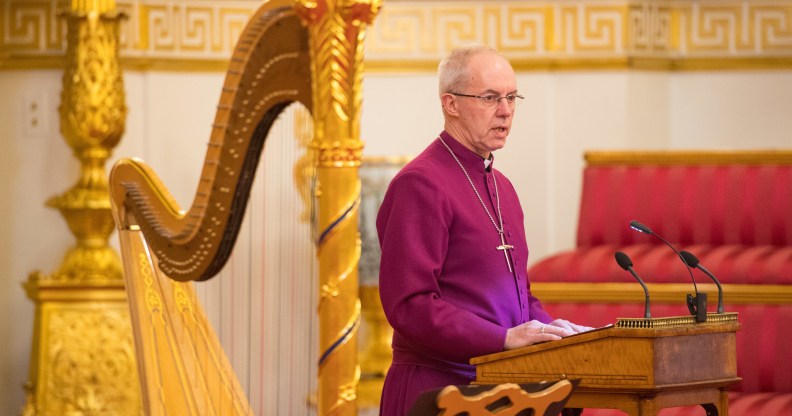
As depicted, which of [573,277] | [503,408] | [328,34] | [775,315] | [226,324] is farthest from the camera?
[226,324]

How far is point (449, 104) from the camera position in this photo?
3.09 m

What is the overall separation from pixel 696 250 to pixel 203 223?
8.51ft

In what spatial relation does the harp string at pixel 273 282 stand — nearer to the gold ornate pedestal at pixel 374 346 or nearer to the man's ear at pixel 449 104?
the gold ornate pedestal at pixel 374 346

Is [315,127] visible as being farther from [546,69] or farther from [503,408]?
[546,69]

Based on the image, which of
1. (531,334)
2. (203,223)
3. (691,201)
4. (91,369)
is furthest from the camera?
(91,369)

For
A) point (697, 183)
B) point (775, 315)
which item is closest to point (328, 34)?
point (775, 315)

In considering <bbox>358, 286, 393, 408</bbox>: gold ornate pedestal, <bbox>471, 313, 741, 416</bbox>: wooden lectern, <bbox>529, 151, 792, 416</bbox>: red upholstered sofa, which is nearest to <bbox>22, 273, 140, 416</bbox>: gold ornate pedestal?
<bbox>358, 286, 393, 408</bbox>: gold ornate pedestal

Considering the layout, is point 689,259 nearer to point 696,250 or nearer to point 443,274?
point 443,274

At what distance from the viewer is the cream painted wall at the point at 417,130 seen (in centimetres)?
709

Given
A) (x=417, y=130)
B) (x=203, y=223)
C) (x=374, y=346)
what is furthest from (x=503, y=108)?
(x=417, y=130)

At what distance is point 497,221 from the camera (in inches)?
123

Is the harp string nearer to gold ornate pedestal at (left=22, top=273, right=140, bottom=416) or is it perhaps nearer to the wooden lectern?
gold ornate pedestal at (left=22, top=273, right=140, bottom=416)

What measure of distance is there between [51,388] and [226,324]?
0.89 m

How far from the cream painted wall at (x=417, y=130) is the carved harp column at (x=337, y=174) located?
4.28 meters
